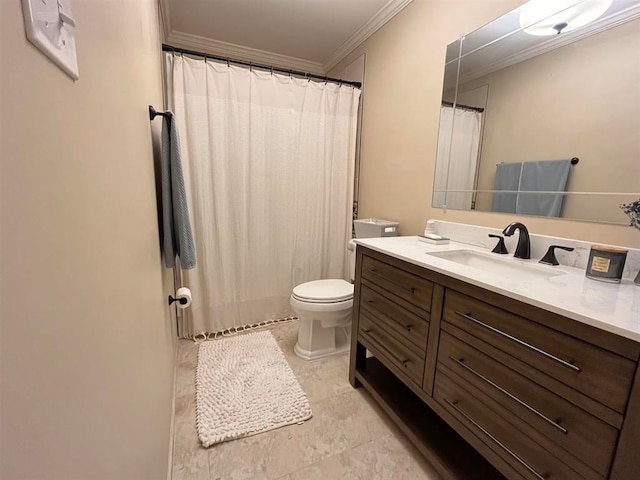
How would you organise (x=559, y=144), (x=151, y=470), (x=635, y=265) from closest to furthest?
(x=151, y=470), (x=635, y=265), (x=559, y=144)

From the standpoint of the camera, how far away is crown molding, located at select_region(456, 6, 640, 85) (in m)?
1.01

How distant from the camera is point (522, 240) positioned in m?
1.25

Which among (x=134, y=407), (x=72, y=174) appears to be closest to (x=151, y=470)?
(x=134, y=407)

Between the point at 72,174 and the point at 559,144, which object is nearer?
the point at 72,174

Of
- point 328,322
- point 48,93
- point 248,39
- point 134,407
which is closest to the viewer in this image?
point 48,93

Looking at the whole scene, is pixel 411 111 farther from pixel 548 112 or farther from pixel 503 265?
pixel 503 265

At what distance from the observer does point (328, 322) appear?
1.92 meters

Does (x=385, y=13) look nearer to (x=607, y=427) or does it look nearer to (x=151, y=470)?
(x=607, y=427)

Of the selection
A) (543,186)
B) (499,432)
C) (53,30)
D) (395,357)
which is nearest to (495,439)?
(499,432)

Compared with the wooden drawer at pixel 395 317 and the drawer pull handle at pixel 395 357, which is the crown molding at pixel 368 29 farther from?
the drawer pull handle at pixel 395 357

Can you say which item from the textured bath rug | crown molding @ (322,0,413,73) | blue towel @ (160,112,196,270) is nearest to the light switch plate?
blue towel @ (160,112,196,270)

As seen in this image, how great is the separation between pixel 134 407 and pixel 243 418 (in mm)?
964

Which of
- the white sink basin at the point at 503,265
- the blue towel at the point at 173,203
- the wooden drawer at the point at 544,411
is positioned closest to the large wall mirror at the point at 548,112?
the white sink basin at the point at 503,265

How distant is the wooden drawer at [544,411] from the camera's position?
67 centimetres
